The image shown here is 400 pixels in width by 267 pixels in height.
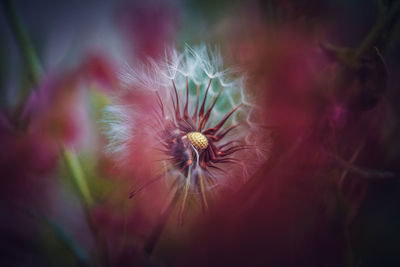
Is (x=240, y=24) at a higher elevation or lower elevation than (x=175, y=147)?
higher

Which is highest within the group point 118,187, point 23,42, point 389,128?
point 389,128

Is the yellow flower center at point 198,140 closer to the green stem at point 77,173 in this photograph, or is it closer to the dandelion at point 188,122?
the dandelion at point 188,122

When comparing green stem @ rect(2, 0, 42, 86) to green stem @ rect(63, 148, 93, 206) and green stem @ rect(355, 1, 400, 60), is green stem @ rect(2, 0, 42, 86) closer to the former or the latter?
green stem @ rect(63, 148, 93, 206)

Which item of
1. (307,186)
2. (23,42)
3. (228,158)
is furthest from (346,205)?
(23,42)

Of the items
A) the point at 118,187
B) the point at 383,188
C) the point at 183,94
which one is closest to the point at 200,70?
the point at 183,94

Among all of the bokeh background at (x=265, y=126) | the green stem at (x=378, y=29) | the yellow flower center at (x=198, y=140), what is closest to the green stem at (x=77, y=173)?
the bokeh background at (x=265, y=126)

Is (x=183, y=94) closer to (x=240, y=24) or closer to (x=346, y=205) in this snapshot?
(x=240, y=24)

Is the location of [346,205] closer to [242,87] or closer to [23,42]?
[242,87]

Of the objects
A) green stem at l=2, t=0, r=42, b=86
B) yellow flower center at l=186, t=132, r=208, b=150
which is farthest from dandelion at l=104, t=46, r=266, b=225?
green stem at l=2, t=0, r=42, b=86
